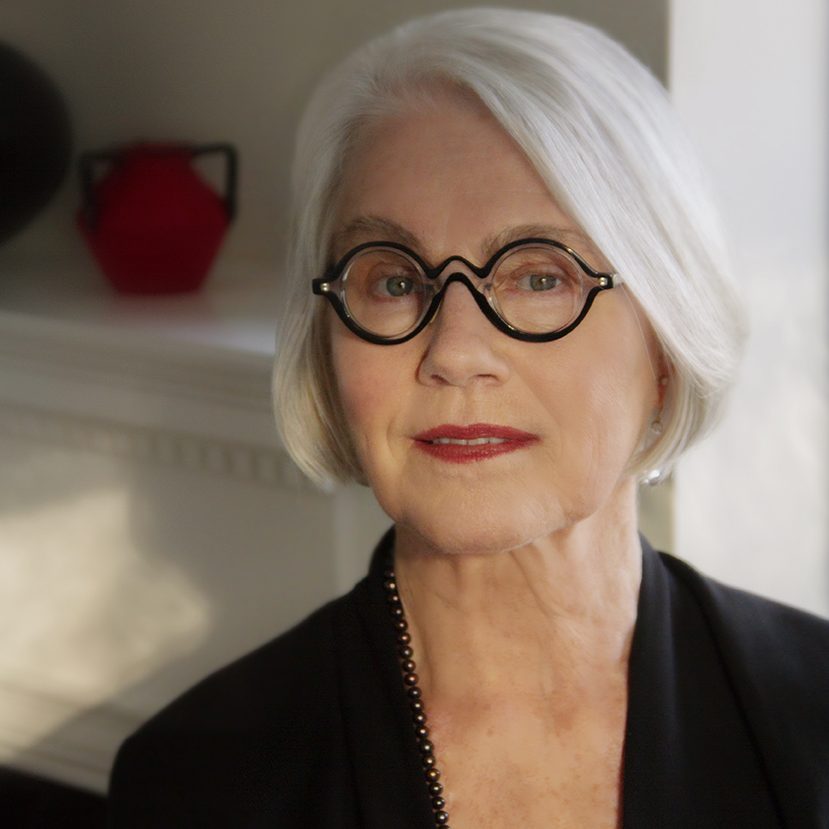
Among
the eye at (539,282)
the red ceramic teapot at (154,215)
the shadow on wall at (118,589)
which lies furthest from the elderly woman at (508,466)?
the red ceramic teapot at (154,215)

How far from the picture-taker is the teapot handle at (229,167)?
6.19ft

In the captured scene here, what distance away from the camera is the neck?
3.67ft

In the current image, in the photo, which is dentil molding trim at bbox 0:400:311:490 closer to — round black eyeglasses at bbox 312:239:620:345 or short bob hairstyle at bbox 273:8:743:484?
short bob hairstyle at bbox 273:8:743:484

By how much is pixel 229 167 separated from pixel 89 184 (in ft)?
0.61

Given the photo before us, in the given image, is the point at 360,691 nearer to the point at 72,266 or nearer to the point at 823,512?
the point at 823,512

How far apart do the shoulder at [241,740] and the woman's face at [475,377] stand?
21 centimetres

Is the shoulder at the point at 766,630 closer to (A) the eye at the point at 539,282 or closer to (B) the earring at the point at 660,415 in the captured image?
(B) the earring at the point at 660,415

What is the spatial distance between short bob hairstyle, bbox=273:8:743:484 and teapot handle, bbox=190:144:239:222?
0.72 meters

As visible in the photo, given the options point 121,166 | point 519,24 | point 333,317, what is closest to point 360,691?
point 333,317

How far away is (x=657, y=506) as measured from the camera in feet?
5.24

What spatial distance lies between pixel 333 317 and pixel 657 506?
0.61 metres

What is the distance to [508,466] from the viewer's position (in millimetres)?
1021

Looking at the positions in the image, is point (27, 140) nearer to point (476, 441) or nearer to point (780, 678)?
point (476, 441)

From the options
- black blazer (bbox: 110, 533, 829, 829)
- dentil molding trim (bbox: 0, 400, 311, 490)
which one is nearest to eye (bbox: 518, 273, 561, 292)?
black blazer (bbox: 110, 533, 829, 829)
